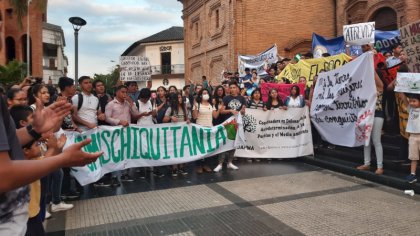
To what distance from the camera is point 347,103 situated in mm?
7863

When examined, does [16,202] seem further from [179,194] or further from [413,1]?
[413,1]

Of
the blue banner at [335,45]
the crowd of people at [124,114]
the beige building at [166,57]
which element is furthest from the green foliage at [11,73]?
the beige building at [166,57]

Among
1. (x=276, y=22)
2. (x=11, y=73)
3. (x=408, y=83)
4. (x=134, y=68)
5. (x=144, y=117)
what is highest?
(x=276, y=22)

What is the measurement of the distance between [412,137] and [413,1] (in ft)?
36.4

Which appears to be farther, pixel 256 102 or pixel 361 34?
pixel 361 34

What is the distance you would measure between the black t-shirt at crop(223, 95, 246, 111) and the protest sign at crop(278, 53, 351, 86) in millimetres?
3250

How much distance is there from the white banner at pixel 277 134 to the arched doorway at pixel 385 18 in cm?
950

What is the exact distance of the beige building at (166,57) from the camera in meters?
51.8

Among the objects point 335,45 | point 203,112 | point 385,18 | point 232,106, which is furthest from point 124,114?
point 385,18

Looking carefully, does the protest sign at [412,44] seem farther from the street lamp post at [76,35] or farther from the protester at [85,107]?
the street lamp post at [76,35]

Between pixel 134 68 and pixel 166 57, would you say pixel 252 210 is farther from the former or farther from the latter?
pixel 166 57

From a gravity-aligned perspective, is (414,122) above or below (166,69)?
below

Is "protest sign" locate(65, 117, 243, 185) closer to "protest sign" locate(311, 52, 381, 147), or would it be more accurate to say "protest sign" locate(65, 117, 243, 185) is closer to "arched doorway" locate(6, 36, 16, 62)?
"protest sign" locate(311, 52, 381, 147)

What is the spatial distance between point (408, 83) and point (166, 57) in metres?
48.4
